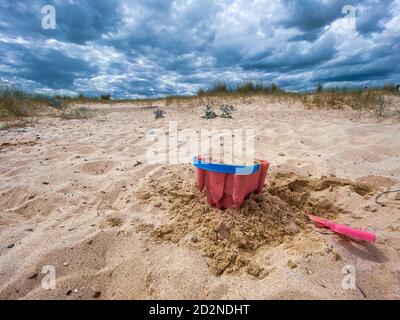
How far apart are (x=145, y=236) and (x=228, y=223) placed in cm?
51

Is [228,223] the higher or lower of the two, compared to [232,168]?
lower

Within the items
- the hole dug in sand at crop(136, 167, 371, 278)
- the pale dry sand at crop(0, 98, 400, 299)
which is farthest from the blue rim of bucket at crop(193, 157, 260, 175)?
the pale dry sand at crop(0, 98, 400, 299)

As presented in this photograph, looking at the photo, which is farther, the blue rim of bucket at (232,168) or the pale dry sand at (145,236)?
the blue rim of bucket at (232,168)

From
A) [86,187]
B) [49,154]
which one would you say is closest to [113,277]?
[86,187]

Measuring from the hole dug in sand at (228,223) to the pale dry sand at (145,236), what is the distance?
3 cm

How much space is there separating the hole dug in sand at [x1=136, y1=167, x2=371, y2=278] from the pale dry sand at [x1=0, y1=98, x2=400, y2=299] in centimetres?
3

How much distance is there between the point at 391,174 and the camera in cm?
243

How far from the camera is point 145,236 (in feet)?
5.20

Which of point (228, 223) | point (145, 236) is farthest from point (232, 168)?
point (145, 236)

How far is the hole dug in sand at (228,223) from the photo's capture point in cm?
141

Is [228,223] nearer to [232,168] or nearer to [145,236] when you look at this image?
[232,168]

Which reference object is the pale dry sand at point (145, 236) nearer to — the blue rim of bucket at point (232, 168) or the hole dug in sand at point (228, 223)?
the hole dug in sand at point (228, 223)

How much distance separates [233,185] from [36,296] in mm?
1157

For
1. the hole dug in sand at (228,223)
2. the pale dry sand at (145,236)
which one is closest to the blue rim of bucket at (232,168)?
the hole dug in sand at (228,223)
